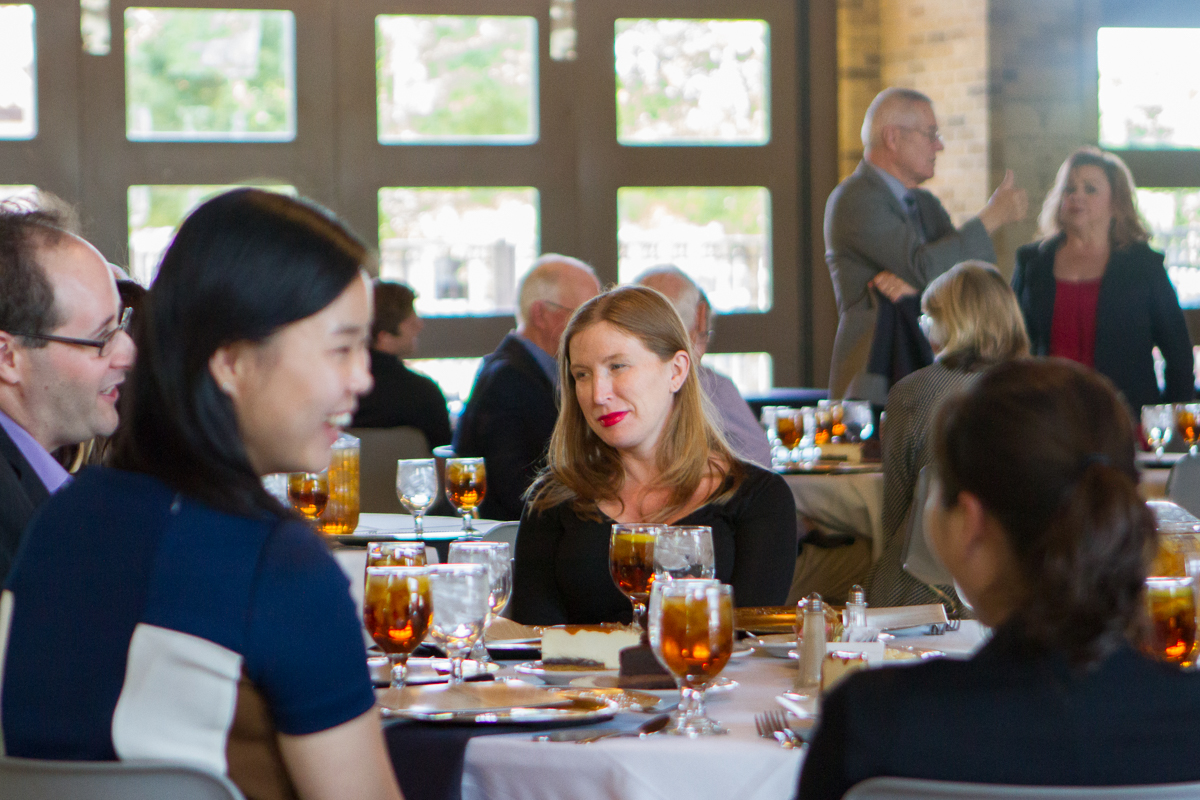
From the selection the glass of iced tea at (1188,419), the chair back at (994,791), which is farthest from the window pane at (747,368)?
the chair back at (994,791)

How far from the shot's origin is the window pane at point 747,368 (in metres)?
8.49

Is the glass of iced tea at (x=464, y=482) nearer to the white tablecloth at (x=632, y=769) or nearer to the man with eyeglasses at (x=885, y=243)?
the white tablecloth at (x=632, y=769)

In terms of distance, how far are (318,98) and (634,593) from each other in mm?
6399

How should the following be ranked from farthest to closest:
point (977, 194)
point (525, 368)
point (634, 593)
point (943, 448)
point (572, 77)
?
point (572, 77) < point (977, 194) < point (525, 368) < point (634, 593) < point (943, 448)

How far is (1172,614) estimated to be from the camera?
1.69m

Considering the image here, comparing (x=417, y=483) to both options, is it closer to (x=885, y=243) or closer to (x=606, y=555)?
(x=606, y=555)

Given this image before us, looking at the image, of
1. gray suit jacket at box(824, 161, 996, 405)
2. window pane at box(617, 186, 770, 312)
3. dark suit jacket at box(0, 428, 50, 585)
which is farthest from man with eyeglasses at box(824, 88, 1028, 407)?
dark suit jacket at box(0, 428, 50, 585)

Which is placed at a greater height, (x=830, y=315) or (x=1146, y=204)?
(x=1146, y=204)

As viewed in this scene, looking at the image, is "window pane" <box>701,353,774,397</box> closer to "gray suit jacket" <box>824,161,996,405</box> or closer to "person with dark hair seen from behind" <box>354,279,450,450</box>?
"gray suit jacket" <box>824,161,996,405</box>

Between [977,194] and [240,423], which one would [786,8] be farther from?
[240,423]

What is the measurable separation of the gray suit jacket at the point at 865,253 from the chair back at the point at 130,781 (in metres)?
4.96

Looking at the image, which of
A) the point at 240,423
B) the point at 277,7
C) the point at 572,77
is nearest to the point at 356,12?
the point at 277,7

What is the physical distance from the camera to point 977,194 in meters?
7.64

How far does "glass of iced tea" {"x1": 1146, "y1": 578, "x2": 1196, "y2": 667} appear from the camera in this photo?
168 cm
